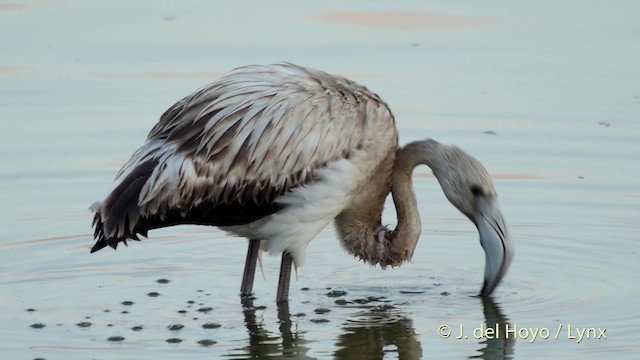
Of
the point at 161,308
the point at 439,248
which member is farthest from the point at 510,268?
the point at 161,308

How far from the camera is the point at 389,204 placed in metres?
13.3

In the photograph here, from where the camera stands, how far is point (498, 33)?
703 inches

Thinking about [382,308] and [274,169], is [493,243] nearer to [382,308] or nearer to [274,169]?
[382,308]

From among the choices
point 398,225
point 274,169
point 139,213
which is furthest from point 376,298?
point 139,213

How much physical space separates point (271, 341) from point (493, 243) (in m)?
1.74

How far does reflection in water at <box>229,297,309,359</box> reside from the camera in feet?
30.7

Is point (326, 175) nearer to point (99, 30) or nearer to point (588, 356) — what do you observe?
point (588, 356)

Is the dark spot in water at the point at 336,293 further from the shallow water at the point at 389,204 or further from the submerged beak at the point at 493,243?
the submerged beak at the point at 493,243

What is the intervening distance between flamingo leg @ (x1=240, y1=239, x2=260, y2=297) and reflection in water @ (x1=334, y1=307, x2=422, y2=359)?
33.3 inches

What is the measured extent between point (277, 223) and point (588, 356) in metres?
2.18

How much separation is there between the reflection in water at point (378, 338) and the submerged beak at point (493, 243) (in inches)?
27.3

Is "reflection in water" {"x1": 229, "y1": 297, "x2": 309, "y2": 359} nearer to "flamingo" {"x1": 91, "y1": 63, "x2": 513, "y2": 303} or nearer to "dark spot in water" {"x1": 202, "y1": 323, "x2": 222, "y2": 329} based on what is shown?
"dark spot in water" {"x1": 202, "y1": 323, "x2": 222, "y2": 329}

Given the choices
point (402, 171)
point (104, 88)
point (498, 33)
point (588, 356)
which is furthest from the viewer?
point (498, 33)

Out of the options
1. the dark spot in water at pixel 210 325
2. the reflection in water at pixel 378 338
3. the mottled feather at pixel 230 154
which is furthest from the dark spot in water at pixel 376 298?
the dark spot in water at pixel 210 325
